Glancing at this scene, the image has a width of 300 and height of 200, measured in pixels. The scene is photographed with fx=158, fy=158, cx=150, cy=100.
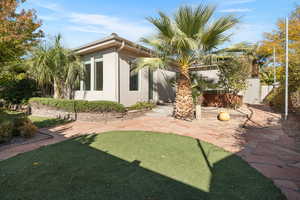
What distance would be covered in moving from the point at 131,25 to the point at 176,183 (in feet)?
37.6

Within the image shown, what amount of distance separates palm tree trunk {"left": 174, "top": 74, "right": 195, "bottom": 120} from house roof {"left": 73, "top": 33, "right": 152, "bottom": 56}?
2.98 m

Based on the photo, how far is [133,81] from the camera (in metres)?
8.96

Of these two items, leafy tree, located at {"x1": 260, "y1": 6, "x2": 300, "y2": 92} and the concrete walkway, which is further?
leafy tree, located at {"x1": 260, "y1": 6, "x2": 300, "y2": 92}

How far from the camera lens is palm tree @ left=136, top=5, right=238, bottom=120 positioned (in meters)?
5.72

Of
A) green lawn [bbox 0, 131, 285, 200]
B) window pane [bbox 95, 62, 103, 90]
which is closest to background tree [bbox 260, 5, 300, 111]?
green lawn [bbox 0, 131, 285, 200]

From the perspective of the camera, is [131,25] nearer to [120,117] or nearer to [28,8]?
[28,8]

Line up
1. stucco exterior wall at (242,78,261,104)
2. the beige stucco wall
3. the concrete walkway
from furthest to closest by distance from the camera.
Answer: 1. stucco exterior wall at (242,78,261,104)
2. the beige stucco wall
3. the concrete walkway

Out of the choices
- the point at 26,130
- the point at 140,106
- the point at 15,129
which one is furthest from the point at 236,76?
the point at 15,129

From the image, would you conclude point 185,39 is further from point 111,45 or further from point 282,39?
point 282,39

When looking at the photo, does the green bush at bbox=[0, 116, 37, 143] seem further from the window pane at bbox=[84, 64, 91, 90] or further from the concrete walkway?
the window pane at bbox=[84, 64, 91, 90]

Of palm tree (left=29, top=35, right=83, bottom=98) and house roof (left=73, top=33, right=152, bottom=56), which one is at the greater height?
house roof (left=73, top=33, right=152, bottom=56)

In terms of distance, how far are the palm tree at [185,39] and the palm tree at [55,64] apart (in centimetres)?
409

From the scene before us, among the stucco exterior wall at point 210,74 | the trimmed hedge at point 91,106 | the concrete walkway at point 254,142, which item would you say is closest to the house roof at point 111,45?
the trimmed hedge at point 91,106

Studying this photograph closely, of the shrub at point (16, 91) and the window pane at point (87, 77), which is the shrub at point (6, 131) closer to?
the window pane at point (87, 77)
